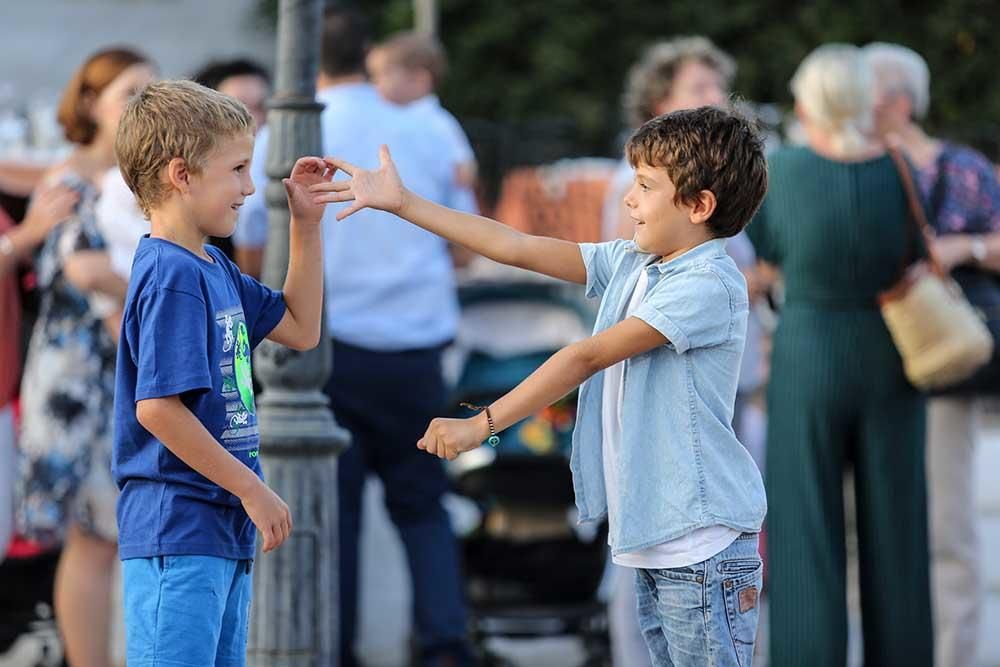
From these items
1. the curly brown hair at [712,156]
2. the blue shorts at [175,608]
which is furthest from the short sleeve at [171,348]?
the curly brown hair at [712,156]

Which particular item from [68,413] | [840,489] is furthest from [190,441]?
[840,489]

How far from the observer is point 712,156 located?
307cm

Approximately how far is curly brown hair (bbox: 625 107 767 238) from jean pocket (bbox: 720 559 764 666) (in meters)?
0.64

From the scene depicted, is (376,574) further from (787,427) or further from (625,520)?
(625,520)

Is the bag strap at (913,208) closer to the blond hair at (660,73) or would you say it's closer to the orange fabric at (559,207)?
the blond hair at (660,73)

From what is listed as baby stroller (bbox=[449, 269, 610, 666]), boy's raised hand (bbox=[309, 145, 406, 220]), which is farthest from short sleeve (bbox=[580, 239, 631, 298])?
baby stroller (bbox=[449, 269, 610, 666])

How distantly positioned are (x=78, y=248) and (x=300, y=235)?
5.32ft

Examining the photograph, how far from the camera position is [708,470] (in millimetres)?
3090

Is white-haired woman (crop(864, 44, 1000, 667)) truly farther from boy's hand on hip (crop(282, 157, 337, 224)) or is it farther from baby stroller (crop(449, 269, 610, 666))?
boy's hand on hip (crop(282, 157, 337, 224))

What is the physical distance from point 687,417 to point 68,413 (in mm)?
2252

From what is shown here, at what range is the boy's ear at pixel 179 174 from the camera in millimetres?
3006

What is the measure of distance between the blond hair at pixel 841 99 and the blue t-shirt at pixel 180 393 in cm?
230

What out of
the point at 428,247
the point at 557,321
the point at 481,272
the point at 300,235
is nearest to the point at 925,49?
the point at 481,272

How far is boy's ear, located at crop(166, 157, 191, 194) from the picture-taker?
3.01m
